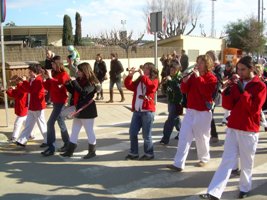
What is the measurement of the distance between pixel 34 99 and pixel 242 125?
4.40 metres

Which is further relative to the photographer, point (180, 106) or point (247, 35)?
point (247, 35)

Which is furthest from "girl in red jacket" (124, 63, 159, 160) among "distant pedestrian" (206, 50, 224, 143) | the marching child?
the marching child

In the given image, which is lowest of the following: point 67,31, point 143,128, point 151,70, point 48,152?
point 48,152

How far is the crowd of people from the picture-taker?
207 inches

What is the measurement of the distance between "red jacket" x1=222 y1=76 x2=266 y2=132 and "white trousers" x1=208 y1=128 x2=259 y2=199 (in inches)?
3.7

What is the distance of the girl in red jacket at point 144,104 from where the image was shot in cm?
723

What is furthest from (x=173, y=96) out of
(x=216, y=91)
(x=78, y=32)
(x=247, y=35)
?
(x=247, y=35)

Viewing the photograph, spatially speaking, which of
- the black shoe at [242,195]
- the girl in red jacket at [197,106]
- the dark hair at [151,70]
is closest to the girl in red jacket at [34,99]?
the dark hair at [151,70]

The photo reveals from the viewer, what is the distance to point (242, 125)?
206 inches

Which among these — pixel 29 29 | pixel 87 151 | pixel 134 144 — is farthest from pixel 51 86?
pixel 29 29

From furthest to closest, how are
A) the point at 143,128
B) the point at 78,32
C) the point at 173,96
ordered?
the point at 78,32 < the point at 173,96 < the point at 143,128

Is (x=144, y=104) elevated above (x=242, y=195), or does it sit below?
above

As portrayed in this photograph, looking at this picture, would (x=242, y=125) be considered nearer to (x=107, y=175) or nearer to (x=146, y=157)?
(x=107, y=175)

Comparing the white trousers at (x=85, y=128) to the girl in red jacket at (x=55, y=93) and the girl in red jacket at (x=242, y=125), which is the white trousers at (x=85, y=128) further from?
the girl in red jacket at (x=242, y=125)
